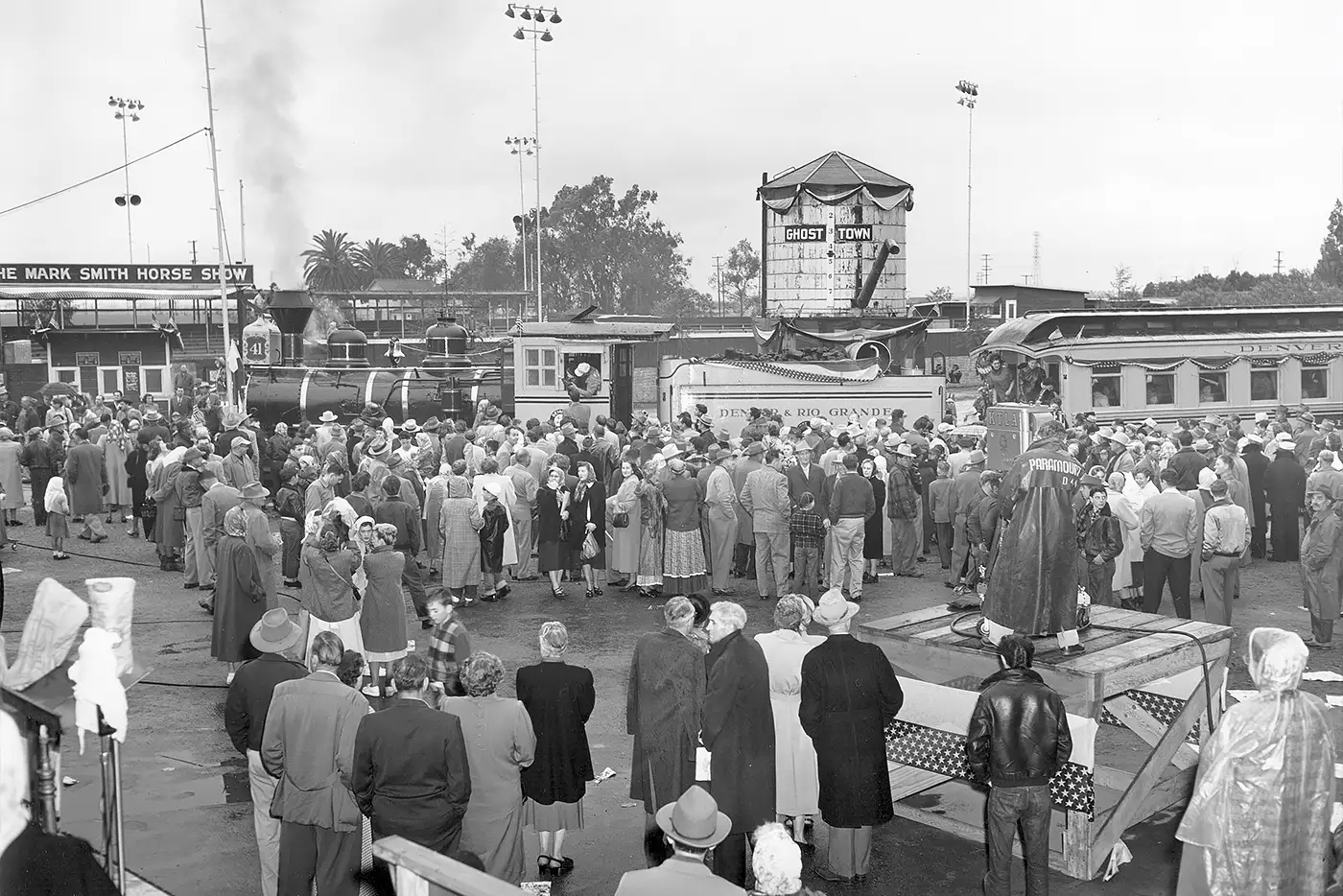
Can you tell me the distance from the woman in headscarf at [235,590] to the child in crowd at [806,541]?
5886 millimetres

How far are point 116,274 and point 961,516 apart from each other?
135 ft

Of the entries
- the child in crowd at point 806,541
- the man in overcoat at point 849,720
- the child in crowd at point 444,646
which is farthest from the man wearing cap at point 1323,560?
the child in crowd at point 444,646

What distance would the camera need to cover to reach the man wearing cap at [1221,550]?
11.9 metres

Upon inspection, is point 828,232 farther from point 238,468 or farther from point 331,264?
point 331,264

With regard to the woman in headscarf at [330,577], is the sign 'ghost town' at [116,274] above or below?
above

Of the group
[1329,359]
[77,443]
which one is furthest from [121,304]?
[1329,359]

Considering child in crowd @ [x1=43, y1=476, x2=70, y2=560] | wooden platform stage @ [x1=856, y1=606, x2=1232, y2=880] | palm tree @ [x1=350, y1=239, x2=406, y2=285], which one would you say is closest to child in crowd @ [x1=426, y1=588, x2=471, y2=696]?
wooden platform stage @ [x1=856, y1=606, x2=1232, y2=880]

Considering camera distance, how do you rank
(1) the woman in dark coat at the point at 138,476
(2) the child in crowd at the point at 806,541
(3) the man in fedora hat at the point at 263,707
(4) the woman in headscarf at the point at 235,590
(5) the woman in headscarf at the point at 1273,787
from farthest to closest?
(1) the woman in dark coat at the point at 138,476 < (2) the child in crowd at the point at 806,541 < (4) the woman in headscarf at the point at 235,590 < (3) the man in fedora hat at the point at 263,707 < (5) the woman in headscarf at the point at 1273,787

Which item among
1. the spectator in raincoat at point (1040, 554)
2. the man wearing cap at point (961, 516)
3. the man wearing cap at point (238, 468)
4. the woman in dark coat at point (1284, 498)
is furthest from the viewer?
the woman in dark coat at point (1284, 498)

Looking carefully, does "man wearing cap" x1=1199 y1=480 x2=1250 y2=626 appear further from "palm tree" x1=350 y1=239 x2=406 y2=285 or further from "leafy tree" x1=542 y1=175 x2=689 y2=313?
"palm tree" x1=350 y1=239 x2=406 y2=285

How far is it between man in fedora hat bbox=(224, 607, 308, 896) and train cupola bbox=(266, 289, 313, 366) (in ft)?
82.7

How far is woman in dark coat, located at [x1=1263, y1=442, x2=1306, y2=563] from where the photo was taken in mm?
15992

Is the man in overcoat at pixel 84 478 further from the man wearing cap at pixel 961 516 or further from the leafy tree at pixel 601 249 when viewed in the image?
the leafy tree at pixel 601 249

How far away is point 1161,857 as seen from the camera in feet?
24.7
